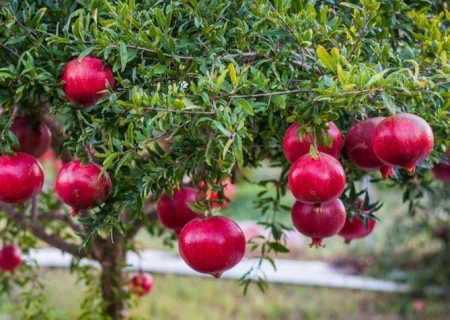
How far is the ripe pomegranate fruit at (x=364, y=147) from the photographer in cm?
128

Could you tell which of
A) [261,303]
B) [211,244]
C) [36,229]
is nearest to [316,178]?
[211,244]

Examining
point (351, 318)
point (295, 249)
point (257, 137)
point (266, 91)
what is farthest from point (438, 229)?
point (266, 91)

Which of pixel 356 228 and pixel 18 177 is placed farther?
pixel 356 228

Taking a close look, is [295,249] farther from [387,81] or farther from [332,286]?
[387,81]

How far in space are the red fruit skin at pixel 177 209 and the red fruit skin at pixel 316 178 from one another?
39 cm

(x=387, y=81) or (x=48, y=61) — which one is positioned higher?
(x=387, y=81)

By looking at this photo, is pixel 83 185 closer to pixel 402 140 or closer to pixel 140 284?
pixel 402 140

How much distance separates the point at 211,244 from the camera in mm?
1259

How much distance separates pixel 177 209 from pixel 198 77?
43 centimetres

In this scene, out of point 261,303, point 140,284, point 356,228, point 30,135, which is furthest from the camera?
point 261,303

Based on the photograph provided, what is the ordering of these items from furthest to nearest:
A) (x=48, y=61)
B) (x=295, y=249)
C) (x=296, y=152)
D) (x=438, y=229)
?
(x=295, y=249) < (x=438, y=229) < (x=48, y=61) < (x=296, y=152)

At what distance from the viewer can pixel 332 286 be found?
5.66 meters

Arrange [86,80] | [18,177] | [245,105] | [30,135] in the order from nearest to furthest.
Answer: [245,105] → [86,80] → [18,177] → [30,135]

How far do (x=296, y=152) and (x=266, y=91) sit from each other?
134 mm
